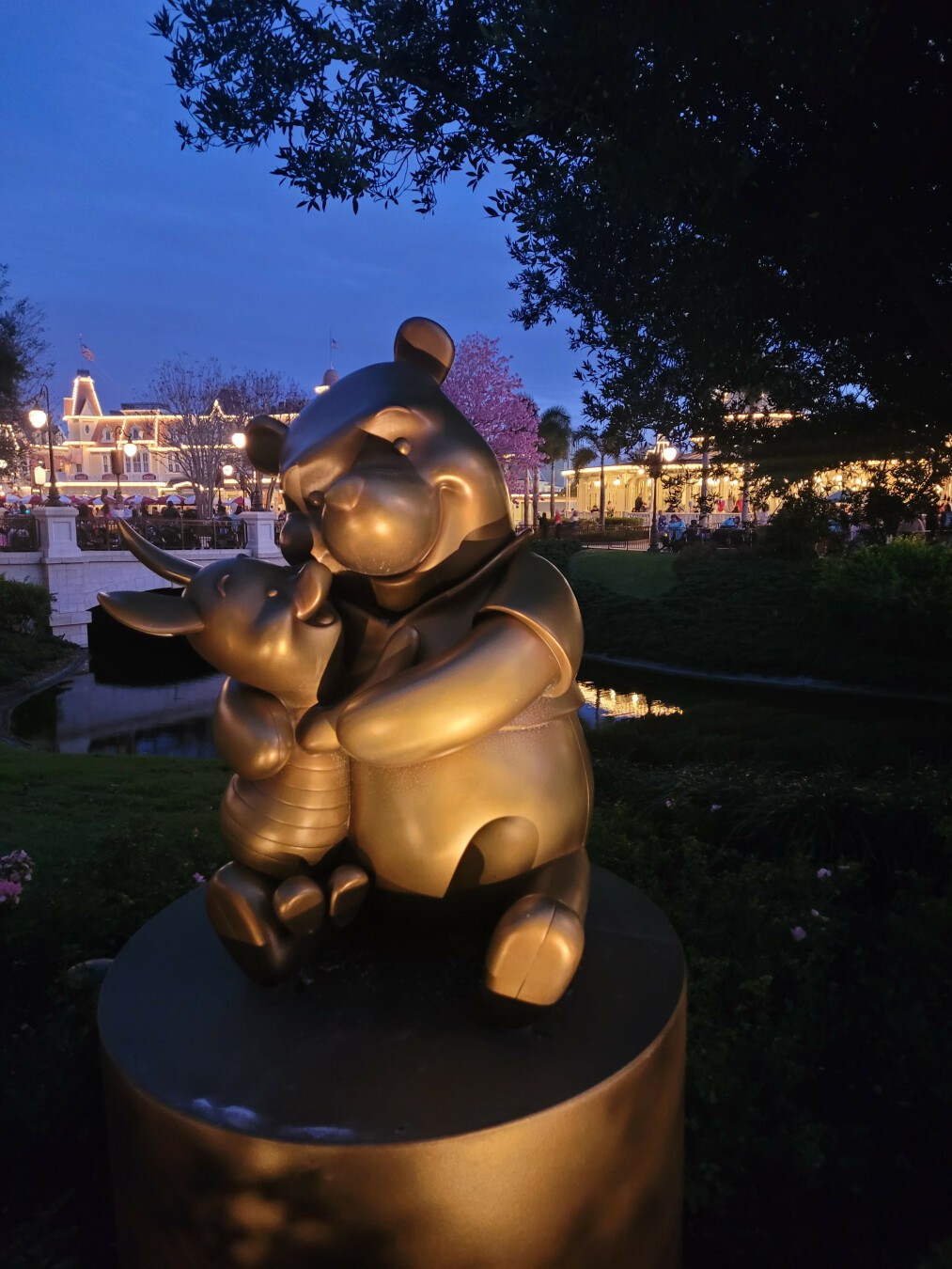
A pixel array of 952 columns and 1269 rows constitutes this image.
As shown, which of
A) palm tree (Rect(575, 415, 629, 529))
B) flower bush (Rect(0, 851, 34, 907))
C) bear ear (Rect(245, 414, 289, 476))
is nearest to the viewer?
bear ear (Rect(245, 414, 289, 476))

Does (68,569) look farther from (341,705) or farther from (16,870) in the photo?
(341,705)

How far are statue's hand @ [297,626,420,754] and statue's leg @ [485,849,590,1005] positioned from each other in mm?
491

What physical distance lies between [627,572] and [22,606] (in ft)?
40.7

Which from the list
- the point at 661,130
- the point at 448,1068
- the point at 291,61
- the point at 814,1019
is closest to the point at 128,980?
the point at 448,1068

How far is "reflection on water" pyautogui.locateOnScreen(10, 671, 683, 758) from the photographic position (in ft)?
30.8

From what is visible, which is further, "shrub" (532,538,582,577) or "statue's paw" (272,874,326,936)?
"shrub" (532,538,582,577)

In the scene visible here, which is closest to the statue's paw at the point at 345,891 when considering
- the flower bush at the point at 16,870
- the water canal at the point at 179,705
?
the flower bush at the point at 16,870

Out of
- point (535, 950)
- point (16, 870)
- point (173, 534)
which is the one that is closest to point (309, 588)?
point (535, 950)

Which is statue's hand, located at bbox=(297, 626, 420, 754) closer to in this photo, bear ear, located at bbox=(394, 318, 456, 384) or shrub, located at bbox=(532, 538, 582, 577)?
bear ear, located at bbox=(394, 318, 456, 384)

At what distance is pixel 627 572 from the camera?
18.8 m

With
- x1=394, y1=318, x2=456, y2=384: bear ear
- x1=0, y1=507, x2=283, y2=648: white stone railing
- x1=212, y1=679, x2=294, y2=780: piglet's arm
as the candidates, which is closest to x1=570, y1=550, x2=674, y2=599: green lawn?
Answer: x1=0, y1=507, x2=283, y2=648: white stone railing

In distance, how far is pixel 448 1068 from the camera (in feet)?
4.93

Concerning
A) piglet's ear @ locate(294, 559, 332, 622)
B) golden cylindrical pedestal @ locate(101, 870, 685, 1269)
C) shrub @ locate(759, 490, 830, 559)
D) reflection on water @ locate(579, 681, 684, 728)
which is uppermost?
shrub @ locate(759, 490, 830, 559)

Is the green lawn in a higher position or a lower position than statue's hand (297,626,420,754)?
lower
